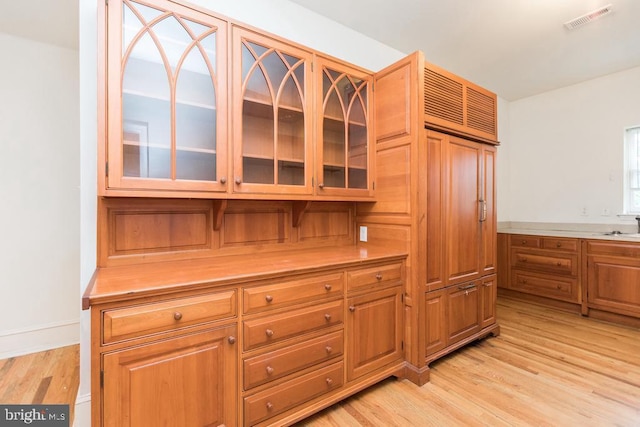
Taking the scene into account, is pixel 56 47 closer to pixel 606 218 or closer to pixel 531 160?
pixel 531 160

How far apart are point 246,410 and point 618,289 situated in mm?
3755

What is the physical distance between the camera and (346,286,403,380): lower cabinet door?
72.4 inches

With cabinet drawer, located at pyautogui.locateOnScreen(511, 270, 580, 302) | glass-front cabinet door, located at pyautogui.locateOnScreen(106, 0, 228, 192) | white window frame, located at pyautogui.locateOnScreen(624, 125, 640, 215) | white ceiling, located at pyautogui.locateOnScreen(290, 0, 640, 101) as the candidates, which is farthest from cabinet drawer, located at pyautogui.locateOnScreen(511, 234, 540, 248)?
glass-front cabinet door, located at pyautogui.locateOnScreen(106, 0, 228, 192)

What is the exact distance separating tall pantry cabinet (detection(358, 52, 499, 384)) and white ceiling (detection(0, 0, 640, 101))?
23.5 inches

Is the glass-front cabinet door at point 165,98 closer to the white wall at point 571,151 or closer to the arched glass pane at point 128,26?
the arched glass pane at point 128,26

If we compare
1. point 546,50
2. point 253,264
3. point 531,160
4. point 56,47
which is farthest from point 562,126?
point 56,47

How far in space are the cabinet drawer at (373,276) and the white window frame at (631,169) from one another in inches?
134

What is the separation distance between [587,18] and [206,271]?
3.57 m

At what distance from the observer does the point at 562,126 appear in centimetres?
396

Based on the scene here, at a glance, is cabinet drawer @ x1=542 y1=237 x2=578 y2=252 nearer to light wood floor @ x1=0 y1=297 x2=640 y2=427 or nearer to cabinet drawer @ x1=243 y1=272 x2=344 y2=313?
light wood floor @ x1=0 y1=297 x2=640 y2=427

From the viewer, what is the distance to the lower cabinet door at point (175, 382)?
1.16 m

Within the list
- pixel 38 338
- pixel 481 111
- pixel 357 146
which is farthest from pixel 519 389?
pixel 38 338

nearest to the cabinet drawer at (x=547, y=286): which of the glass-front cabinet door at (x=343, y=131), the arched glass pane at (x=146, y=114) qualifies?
the glass-front cabinet door at (x=343, y=131)

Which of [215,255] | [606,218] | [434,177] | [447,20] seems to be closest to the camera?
[215,255]
